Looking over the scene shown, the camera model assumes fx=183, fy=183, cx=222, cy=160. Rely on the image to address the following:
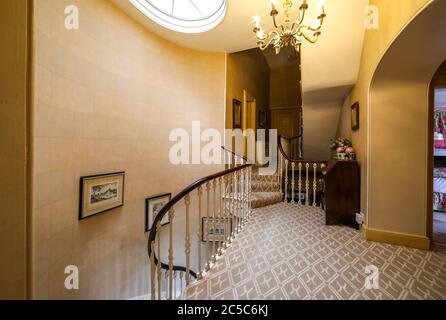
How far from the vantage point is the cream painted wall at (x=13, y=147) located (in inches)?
22.0

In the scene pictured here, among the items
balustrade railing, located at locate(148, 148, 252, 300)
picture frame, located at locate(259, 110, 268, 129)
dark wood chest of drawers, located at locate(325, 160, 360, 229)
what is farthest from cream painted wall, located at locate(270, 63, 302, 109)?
dark wood chest of drawers, located at locate(325, 160, 360, 229)

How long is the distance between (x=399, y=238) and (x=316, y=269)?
4.20ft

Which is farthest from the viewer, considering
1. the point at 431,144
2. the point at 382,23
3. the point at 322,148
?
the point at 322,148

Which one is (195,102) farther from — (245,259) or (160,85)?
(245,259)

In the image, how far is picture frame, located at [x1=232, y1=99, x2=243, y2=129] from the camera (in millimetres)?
4402

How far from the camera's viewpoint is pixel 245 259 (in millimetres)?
1894

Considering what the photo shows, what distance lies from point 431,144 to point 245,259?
2.44 m

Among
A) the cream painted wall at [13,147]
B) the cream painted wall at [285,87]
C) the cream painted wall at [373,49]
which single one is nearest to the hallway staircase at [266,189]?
the cream painted wall at [373,49]

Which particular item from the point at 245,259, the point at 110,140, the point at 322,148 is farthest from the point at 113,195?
the point at 322,148

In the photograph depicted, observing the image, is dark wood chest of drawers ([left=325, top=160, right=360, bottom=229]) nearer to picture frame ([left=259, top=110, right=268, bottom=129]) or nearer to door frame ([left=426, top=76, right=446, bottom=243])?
door frame ([left=426, top=76, right=446, bottom=243])

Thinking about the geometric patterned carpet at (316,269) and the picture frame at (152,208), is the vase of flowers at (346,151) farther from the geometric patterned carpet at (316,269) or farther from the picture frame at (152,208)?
the picture frame at (152,208)

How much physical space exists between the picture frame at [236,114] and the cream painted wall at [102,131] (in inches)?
40.1
